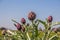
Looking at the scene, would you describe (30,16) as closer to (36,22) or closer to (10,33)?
(36,22)

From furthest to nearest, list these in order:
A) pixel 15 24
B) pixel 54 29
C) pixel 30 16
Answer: pixel 54 29
pixel 15 24
pixel 30 16

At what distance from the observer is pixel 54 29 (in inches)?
115

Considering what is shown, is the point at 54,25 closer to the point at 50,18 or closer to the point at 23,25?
the point at 50,18

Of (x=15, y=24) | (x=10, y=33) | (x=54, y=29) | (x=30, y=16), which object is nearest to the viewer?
(x=30, y=16)

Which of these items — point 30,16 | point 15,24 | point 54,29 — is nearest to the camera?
point 30,16

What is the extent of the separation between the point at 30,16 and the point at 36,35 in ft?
1.43

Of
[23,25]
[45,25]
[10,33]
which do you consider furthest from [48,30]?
[10,33]

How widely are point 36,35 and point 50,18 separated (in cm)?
33

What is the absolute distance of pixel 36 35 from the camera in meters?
2.90

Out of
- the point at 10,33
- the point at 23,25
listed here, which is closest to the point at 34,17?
the point at 23,25

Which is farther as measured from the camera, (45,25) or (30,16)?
(45,25)

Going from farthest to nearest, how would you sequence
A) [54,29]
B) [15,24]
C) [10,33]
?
[10,33] → [54,29] → [15,24]

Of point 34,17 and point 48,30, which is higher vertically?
point 34,17

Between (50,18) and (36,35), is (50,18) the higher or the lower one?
the higher one
